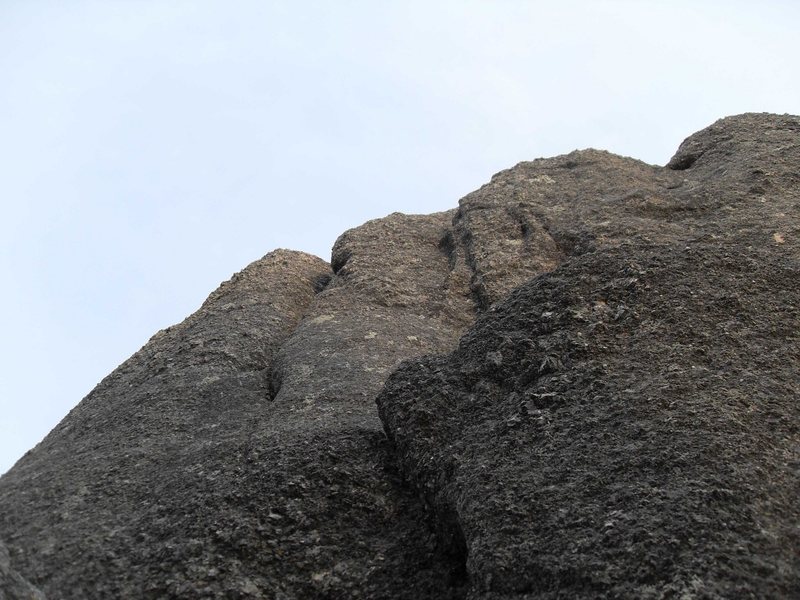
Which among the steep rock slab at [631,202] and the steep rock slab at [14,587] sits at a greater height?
the steep rock slab at [631,202]

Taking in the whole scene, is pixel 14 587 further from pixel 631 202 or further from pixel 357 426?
pixel 631 202

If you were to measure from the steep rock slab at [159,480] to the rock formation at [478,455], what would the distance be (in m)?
0.03

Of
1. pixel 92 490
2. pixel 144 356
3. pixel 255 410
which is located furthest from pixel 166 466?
pixel 144 356

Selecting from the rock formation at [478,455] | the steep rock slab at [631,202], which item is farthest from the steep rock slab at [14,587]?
the steep rock slab at [631,202]

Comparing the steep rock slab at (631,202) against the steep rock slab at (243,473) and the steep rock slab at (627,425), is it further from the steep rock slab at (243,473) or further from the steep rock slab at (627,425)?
the steep rock slab at (243,473)

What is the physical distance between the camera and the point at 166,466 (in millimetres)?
9555

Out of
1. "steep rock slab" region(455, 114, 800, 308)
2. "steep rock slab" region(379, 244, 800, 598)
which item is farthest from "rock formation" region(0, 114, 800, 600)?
"steep rock slab" region(455, 114, 800, 308)

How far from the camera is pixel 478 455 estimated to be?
818 cm

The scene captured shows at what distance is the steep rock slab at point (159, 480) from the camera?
7.80m

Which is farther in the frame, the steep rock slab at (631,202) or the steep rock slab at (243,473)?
the steep rock slab at (631,202)

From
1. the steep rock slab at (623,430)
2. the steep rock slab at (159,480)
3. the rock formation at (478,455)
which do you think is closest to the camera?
the steep rock slab at (623,430)

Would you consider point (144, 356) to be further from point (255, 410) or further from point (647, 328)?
point (647, 328)

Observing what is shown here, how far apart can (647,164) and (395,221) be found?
557 centimetres

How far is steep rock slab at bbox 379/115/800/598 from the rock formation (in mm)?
21
